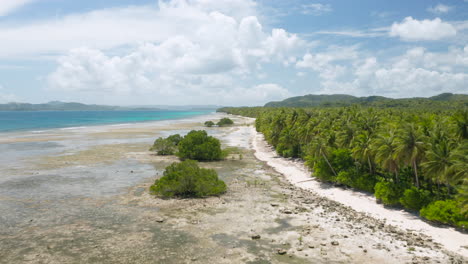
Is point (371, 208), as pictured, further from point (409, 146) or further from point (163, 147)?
point (163, 147)

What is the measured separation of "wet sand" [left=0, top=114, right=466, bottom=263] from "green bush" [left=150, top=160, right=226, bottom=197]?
145 centimetres

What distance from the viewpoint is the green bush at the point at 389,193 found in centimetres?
3534

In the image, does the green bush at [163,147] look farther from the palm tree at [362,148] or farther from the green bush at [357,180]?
the palm tree at [362,148]

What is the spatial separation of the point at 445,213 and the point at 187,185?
2731 centimetres

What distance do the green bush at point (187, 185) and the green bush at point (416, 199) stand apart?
21149mm

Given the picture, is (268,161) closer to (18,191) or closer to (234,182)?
(234,182)

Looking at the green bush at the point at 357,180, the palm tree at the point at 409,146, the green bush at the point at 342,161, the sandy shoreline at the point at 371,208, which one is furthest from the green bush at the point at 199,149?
the palm tree at the point at 409,146

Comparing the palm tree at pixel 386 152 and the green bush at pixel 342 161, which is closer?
the palm tree at pixel 386 152

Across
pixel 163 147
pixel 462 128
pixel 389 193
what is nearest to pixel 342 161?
pixel 389 193

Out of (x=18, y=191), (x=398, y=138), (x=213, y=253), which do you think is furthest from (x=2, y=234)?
(x=398, y=138)

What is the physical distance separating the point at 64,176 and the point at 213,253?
37.3 m

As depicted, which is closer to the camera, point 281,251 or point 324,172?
point 281,251

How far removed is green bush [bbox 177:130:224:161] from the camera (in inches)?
2621

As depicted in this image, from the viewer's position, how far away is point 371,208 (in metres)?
36.1
